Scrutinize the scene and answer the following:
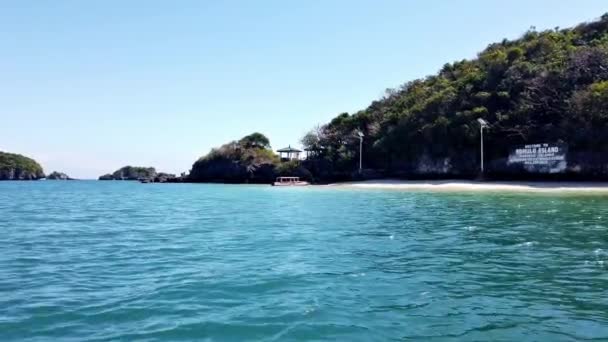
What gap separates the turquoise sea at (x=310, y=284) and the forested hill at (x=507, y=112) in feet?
112

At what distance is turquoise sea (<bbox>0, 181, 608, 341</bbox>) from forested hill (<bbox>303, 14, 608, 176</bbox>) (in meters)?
34.1

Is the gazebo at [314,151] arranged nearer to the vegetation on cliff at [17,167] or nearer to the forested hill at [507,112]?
the forested hill at [507,112]

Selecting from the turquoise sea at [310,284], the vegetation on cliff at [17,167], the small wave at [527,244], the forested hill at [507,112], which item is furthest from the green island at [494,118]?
the vegetation on cliff at [17,167]

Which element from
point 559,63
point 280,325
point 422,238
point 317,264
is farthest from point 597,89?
point 280,325

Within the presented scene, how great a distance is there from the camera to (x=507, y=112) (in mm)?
55406

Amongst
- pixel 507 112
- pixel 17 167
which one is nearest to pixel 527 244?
pixel 507 112

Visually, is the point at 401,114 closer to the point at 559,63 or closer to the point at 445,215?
the point at 559,63

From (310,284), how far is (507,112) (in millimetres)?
52663

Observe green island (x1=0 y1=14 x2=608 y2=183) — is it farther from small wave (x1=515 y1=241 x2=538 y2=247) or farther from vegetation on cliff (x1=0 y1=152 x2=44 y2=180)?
vegetation on cliff (x1=0 y1=152 x2=44 y2=180)

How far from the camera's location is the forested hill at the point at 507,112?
47219 millimetres

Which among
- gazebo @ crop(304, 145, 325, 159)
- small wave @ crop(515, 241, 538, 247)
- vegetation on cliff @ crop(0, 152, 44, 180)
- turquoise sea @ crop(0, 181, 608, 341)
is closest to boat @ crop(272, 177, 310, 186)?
gazebo @ crop(304, 145, 325, 159)

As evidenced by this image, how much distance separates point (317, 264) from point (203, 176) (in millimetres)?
99163

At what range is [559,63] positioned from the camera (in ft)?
181

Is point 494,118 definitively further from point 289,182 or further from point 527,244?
point 527,244
